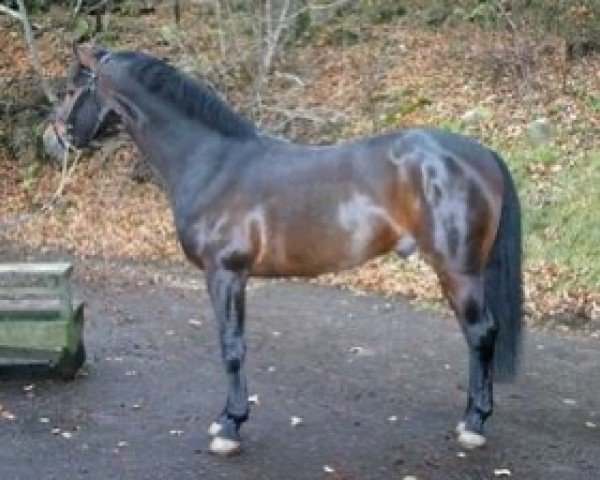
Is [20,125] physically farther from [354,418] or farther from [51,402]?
[354,418]

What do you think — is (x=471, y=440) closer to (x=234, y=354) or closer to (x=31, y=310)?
(x=234, y=354)

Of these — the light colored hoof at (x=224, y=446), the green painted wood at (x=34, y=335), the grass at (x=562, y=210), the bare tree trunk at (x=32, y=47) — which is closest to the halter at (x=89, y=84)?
the green painted wood at (x=34, y=335)

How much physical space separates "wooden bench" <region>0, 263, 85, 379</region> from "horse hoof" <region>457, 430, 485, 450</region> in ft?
9.07

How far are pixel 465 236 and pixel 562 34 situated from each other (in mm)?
8934

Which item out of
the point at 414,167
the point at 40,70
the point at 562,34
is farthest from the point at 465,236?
the point at 40,70

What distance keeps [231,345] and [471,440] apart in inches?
57.3

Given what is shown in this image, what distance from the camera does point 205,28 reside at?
49.8ft

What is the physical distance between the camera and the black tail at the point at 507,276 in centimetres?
548

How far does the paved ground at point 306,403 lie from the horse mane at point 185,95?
1.81 metres

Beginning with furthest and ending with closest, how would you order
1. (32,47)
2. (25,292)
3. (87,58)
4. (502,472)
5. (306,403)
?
(32,47) < (25,292) < (306,403) < (87,58) < (502,472)

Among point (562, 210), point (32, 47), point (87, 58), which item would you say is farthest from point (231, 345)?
point (32, 47)

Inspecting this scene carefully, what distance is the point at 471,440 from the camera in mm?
5453

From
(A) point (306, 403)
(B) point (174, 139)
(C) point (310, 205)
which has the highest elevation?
(B) point (174, 139)

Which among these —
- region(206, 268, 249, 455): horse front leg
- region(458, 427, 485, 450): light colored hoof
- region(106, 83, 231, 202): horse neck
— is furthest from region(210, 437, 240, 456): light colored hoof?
region(106, 83, 231, 202): horse neck
